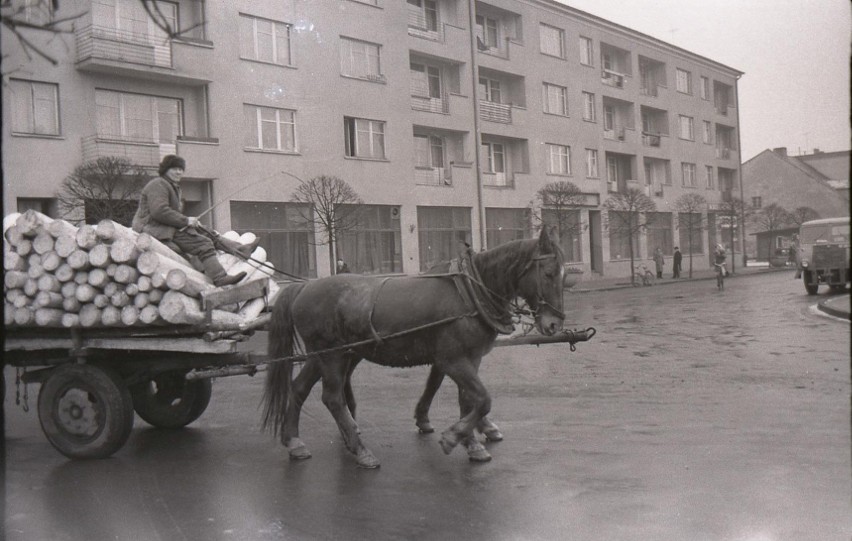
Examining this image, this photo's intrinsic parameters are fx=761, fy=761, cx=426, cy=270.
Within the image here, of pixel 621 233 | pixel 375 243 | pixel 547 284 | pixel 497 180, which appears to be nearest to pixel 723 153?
pixel 621 233

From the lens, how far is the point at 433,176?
95.6ft

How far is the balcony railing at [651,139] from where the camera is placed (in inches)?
1662

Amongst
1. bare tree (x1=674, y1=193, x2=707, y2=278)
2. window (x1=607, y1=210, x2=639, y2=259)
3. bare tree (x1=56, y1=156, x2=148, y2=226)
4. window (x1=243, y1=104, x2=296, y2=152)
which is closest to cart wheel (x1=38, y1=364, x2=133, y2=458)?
bare tree (x1=56, y1=156, x2=148, y2=226)

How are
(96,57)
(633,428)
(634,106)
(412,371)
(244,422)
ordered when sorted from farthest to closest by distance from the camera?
(634,106)
(96,57)
(412,371)
(244,422)
(633,428)

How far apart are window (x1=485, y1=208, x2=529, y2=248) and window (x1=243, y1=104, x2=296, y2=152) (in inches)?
396

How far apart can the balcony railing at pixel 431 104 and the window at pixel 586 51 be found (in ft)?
36.5

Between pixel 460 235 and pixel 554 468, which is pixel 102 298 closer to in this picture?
pixel 554 468

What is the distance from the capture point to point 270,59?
23.0 meters

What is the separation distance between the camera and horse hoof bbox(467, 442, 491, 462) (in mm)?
5773

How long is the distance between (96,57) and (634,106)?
97.3 feet

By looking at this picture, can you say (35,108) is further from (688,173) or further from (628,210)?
(688,173)

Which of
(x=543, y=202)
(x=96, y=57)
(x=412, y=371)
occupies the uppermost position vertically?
(x=96, y=57)

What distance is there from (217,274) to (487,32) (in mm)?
29862

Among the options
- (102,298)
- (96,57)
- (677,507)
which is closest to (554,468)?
(677,507)
